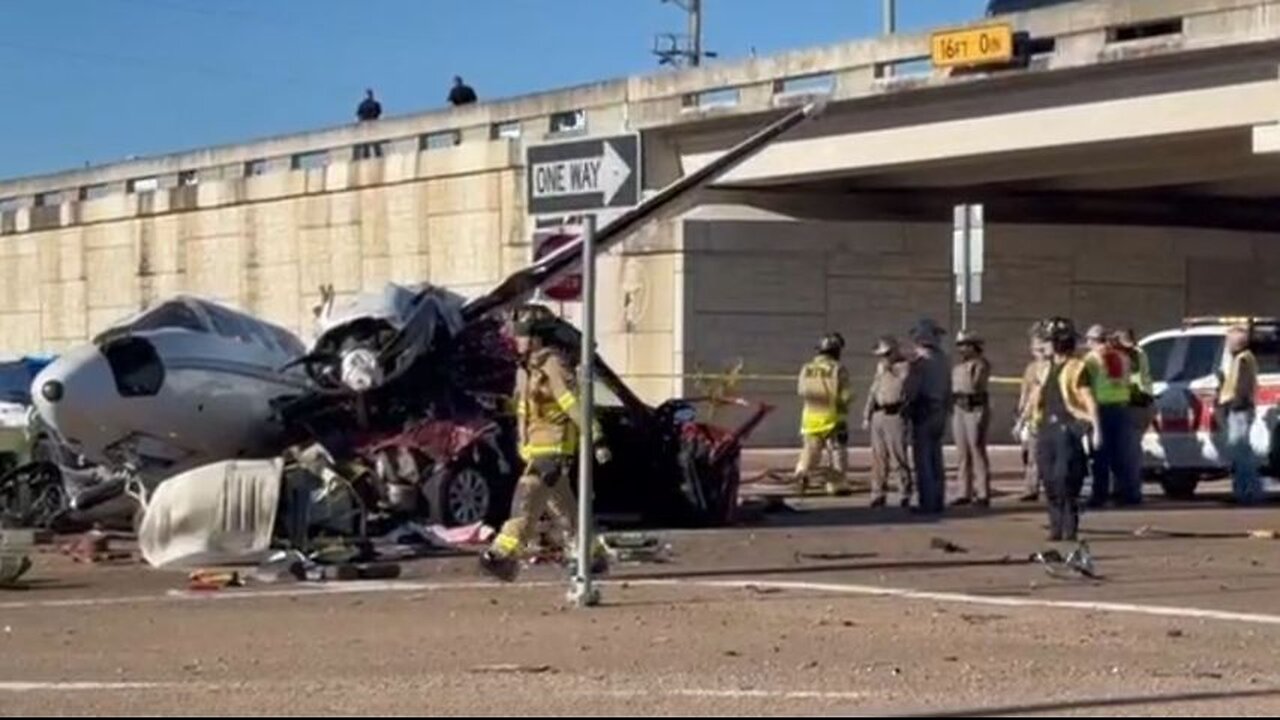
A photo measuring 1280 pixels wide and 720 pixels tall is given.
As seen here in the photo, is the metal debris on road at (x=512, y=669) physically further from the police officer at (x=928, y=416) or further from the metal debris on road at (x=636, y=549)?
the police officer at (x=928, y=416)

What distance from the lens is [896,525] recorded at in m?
21.9

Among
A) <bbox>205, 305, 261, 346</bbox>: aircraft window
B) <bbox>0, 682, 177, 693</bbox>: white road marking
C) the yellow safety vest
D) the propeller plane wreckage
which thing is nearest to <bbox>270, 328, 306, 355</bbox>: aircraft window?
the propeller plane wreckage

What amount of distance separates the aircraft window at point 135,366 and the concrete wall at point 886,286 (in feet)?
68.0

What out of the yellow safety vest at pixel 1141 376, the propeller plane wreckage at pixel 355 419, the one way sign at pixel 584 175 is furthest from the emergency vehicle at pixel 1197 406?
the one way sign at pixel 584 175

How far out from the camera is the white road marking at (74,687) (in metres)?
11.5

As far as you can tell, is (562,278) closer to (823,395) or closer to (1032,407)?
(1032,407)

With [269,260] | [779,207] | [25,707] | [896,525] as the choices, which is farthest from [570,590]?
[269,260]

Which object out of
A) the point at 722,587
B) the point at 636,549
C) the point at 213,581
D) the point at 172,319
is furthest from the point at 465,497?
the point at 722,587

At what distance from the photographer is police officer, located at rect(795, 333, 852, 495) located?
26.3 metres

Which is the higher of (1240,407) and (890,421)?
(1240,407)

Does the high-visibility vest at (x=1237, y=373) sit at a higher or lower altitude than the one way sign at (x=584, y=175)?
lower

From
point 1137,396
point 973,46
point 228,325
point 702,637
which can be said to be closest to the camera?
point 702,637

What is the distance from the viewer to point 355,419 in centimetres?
2106

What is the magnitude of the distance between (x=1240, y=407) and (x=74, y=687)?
15.2 m
